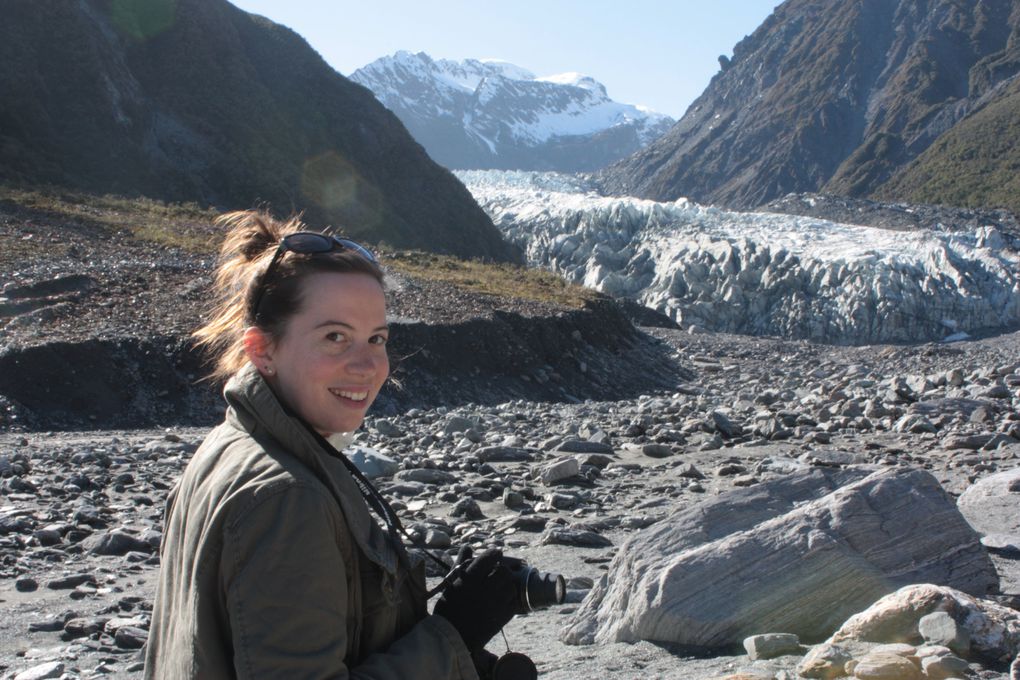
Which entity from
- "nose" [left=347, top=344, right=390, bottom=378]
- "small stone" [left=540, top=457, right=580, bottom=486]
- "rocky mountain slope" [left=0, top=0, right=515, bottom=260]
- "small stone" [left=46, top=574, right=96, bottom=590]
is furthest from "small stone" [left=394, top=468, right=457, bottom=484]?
"rocky mountain slope" [left=0, top=0, right=515, bottom=260]

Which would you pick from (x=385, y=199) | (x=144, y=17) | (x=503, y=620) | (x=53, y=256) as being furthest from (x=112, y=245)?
(x=144, y=17)

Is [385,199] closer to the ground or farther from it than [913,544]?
farther from it

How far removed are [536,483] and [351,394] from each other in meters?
5.95

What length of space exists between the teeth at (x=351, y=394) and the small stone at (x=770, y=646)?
2125 millimetres

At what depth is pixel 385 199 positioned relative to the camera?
39531 mm

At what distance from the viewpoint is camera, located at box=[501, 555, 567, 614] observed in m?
1.93

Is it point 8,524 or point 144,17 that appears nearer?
point 8,524

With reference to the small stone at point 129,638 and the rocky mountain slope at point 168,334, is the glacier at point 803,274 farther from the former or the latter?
the small stone at point 129,638

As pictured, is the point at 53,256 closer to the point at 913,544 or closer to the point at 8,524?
the point at 8,524

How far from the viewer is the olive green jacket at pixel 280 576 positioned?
154 centimetres

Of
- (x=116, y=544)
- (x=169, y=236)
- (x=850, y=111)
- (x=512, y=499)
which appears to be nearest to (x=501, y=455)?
(x=512, y=499)

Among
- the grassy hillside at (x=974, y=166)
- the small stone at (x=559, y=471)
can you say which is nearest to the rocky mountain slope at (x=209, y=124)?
the small stone at (x=559, y=471)

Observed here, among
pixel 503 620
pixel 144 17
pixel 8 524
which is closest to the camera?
pixel 503 620

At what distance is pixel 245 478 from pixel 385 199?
38.7 m
